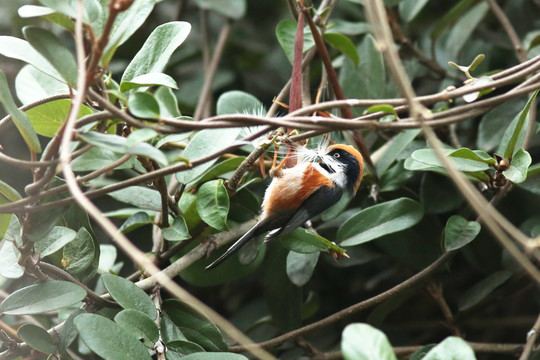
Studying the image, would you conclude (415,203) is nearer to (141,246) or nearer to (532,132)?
(532,132)

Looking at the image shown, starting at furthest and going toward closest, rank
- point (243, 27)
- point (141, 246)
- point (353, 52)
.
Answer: point (243, 27) → point (141, 246) → point (353, 52)

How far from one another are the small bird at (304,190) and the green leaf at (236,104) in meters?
0.24

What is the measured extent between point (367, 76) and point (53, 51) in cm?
118

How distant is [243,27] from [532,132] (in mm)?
1525

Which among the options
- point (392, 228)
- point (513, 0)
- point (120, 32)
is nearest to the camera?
point (120, 32)

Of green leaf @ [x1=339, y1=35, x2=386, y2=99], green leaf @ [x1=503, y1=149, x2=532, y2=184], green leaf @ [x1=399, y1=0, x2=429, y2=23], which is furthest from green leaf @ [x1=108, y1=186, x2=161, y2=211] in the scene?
green leaf @ [x1=399, y1=0, x2=429, y2=23]

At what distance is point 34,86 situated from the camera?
4.97 ft

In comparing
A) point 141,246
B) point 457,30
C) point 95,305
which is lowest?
point 141,246

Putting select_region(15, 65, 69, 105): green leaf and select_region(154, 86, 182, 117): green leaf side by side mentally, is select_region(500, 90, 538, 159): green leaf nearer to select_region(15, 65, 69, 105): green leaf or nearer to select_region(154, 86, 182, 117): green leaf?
select_region(154, 86, 182, 117): green leaf

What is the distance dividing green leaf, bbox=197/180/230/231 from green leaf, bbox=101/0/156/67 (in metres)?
0.43

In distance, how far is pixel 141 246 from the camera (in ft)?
6.61

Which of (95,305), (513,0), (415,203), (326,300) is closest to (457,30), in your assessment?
(513,0)

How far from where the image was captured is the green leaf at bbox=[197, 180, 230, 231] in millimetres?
1406

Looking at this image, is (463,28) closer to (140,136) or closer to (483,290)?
(483,290)
